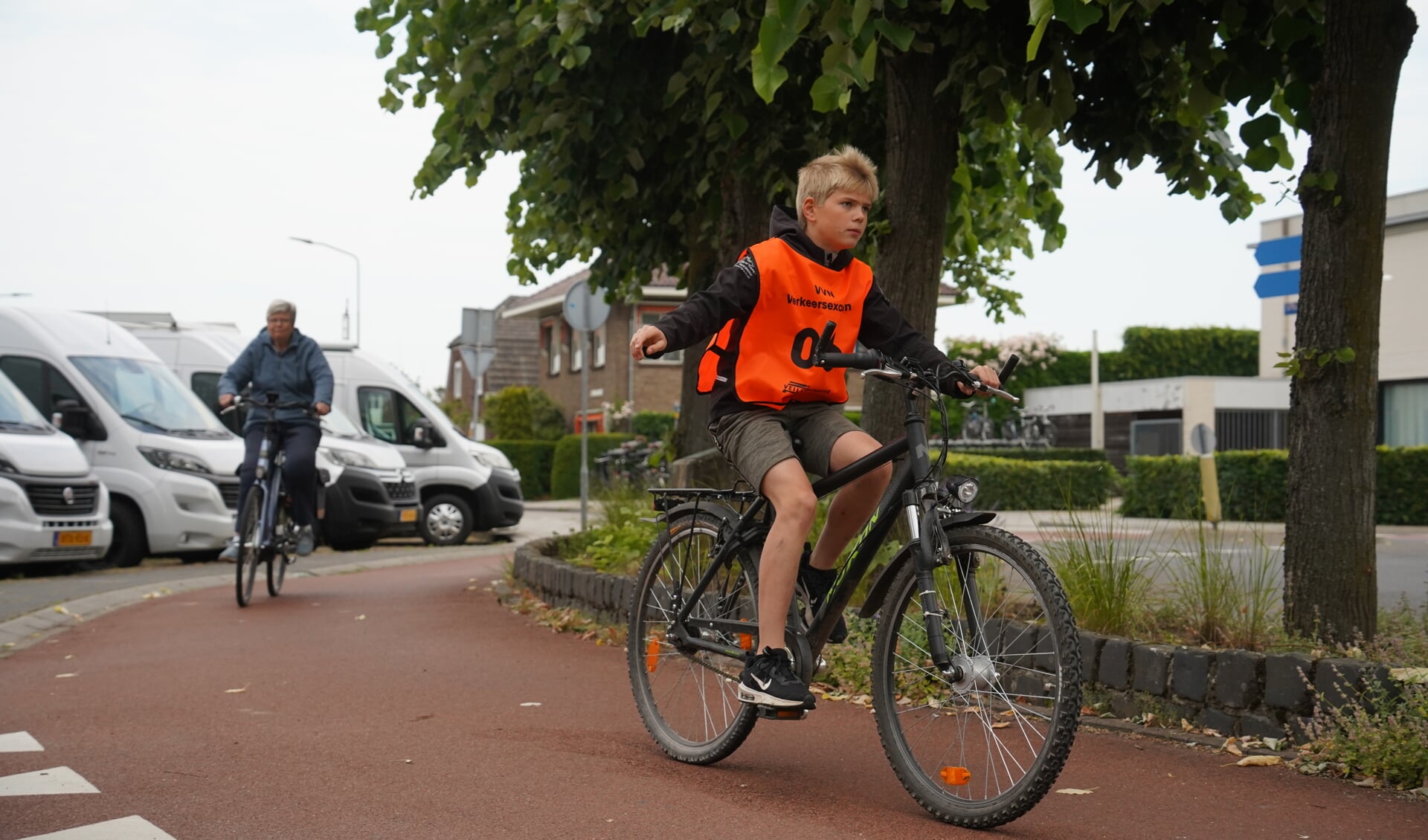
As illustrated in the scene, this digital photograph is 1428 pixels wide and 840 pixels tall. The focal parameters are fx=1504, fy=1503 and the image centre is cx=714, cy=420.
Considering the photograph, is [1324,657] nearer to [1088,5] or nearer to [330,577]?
[1088,5]

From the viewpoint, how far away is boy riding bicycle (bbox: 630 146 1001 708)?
15.6ft

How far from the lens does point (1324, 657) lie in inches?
205

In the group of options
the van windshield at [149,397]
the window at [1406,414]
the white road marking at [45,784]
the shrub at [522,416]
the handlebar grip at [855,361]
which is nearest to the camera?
the handlebar grip at [855,361]

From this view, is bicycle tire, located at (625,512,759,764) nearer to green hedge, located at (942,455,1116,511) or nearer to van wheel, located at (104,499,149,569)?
van wheel, located at (104,499,149,569)

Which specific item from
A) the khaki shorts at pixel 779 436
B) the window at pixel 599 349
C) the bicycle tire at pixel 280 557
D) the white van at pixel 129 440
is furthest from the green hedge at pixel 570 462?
the khaki shorts at pixel 779 436

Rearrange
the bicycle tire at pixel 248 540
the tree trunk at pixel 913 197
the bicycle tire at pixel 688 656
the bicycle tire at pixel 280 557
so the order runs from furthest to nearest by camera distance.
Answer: the bicycle tire at pixel 280 557, the bicycle tire at pixel 248 540, the tree trunk at pixel 913 197, the bicycle tire at pixel 688 656

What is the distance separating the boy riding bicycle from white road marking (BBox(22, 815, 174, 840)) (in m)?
1.79

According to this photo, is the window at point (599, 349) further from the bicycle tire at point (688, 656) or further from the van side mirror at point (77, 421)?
the bicycle tire at point (688, 656)

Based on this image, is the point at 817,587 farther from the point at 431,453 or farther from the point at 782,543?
the point at 431,453

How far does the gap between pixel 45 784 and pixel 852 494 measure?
2.77 metres

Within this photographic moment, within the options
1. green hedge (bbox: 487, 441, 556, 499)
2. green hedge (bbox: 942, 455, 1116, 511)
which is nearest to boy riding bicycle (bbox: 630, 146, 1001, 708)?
green hedge (bbox: 942, 455, 1116, 511)

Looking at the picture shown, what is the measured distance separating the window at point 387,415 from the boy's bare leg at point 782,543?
1467 centimetres

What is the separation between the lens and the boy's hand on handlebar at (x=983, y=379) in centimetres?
455

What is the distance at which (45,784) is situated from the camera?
4.87 m
